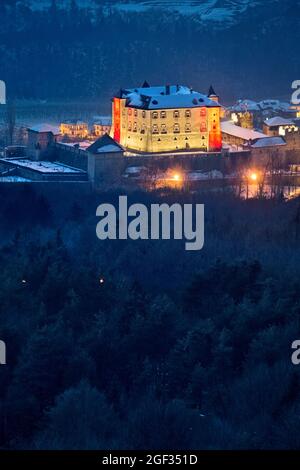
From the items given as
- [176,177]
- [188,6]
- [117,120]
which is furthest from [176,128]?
[188,6]

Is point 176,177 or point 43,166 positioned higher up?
point 43,166

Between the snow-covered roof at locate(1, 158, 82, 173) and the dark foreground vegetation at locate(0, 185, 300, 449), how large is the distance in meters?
3.70

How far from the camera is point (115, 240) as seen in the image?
2039 centimetres

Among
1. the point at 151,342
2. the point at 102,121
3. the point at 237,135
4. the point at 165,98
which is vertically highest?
the point at 165,98

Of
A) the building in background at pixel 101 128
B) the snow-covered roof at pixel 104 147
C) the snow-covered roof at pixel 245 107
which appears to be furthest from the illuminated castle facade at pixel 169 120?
the snow-covered roof at pixel 245 107

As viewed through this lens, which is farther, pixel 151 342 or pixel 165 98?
pixel 165 98

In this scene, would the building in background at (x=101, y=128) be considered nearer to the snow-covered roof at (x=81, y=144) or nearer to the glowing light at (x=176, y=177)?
the snow-covered roof at (x=81, y=144)

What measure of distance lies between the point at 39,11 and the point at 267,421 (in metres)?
32.9

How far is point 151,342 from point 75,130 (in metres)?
12.5

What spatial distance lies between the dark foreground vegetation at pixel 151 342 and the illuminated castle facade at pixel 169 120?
4.67 m

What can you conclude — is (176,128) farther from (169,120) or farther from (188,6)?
(188,6)

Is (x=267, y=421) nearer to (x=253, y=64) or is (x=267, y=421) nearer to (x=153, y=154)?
(x=153, y=154)

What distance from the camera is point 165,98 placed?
82.0 ft

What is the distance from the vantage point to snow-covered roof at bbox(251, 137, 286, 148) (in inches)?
1001
